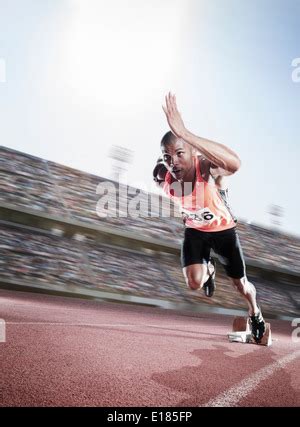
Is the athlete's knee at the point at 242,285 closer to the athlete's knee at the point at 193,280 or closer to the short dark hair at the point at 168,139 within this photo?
the athlete's knee at the point at 193,280

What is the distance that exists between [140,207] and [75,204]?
2108 millimetres

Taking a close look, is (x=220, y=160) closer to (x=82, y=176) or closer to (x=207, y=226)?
(x=207, y=226)

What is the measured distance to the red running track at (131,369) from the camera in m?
2.14

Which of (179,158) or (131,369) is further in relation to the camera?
(179,158)

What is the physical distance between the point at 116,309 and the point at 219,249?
3.88m

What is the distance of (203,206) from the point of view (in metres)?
4.66

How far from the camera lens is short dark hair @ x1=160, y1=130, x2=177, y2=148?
4.44 m

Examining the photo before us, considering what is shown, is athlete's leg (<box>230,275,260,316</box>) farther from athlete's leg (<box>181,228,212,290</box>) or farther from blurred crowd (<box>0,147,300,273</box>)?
blurred crowd (<box>0,147,300,273</box>)

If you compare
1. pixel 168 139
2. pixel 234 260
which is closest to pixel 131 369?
pixel 234 260

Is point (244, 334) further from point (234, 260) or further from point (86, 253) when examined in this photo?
point (86, 253)

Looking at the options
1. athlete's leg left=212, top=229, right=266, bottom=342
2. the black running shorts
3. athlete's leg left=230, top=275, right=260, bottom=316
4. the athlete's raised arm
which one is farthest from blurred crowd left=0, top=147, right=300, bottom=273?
the athlete's raised arm

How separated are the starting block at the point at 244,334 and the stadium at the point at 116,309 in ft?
0.33

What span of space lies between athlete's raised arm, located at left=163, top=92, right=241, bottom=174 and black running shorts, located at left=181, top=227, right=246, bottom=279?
34.1 inches
